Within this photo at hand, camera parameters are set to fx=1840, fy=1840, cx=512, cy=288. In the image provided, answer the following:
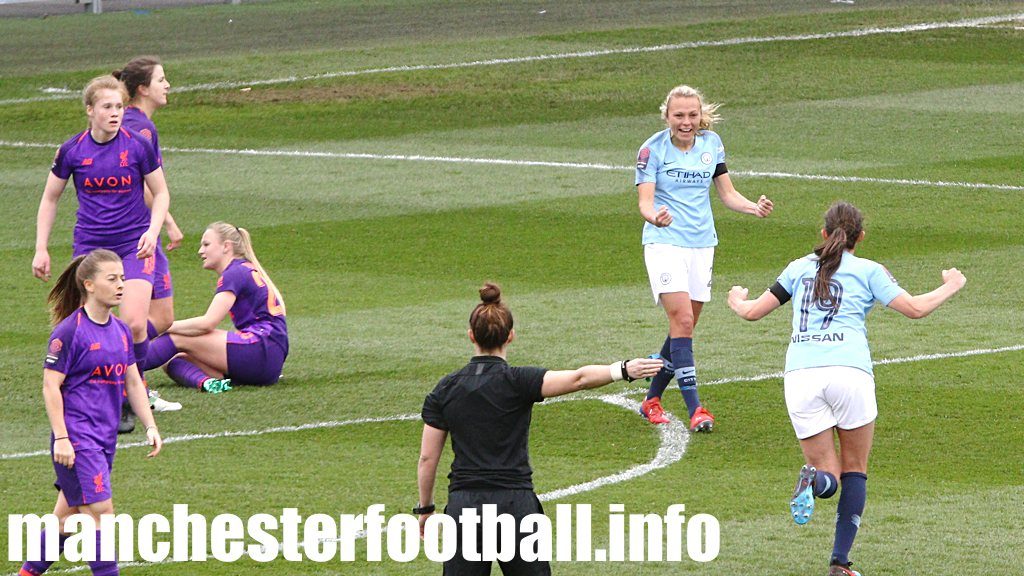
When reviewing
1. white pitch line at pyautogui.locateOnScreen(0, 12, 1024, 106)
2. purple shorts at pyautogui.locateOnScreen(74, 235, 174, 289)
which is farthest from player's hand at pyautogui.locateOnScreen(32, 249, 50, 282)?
white pitch line at pyautogui.locateOnScreen(0, 12, 1024, 106)

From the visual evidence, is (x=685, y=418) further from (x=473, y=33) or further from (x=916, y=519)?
(x=473, y=33)

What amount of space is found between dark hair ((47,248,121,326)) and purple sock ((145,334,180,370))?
395 cm

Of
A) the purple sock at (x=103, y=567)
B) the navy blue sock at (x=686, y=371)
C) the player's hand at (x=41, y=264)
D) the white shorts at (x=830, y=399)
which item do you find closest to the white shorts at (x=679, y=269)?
the navy blue sock at (x=686, y=371)

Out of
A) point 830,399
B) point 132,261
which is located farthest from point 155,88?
point 830,399

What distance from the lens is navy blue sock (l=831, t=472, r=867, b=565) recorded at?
27.0 feet

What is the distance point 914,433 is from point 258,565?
4.30 meters

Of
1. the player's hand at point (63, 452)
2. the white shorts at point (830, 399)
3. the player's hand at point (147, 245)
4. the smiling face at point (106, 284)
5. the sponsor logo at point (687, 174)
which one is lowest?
the player's hand at point (63, 452)

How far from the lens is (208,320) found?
40.3ft

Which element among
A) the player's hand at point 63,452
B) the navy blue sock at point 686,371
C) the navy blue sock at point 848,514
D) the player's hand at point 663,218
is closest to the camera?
the player's hand at point 63,452

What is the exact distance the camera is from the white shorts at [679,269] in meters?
11.3

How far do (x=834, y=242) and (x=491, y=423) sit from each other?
2.19 m

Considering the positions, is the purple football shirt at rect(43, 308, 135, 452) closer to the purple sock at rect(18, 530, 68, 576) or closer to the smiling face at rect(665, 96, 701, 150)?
the purple sock at rect(18, 530, 68, 576)

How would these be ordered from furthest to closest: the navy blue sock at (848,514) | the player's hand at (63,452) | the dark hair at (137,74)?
the dark hair at (137,74) < the navy blue sock at (848,514) < the player's hand at (63,452)

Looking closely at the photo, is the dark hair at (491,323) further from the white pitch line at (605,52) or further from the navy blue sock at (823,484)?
the white pitch line at (605,52)
